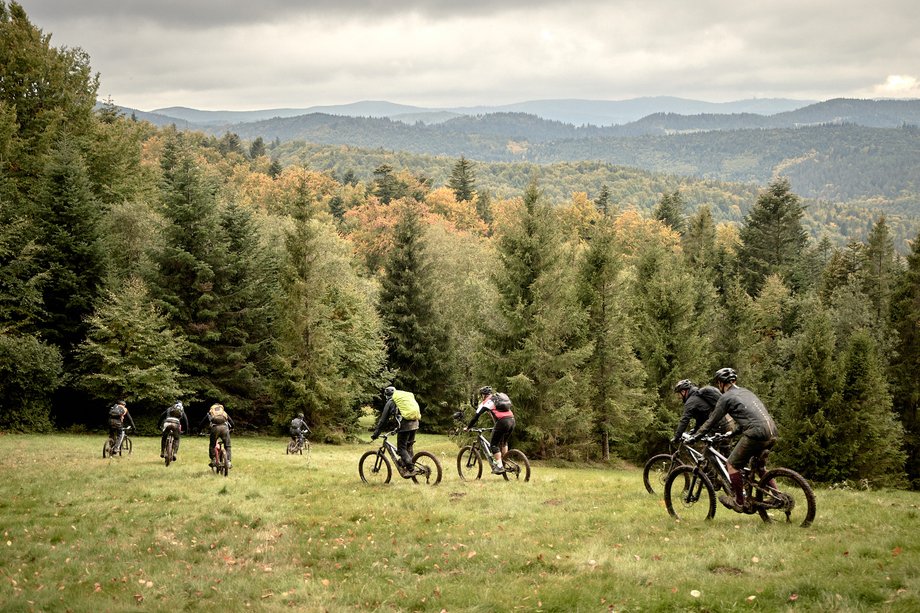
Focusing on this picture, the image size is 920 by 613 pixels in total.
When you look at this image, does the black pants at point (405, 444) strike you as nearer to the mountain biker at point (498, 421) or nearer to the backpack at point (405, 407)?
the backpack at point (405, 407)

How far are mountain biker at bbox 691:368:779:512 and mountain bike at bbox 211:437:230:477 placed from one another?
12235 mm

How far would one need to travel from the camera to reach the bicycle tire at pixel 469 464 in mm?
16672

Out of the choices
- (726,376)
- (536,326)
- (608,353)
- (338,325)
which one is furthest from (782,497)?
(338,325)

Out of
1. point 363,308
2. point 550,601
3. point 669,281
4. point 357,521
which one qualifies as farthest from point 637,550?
point 363,308

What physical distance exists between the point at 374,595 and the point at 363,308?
33.5m

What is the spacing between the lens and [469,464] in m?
17.0

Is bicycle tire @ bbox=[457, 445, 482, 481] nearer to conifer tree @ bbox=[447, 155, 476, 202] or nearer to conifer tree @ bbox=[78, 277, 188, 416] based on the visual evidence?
conifer tree @ bbox=[78, 277, 188, 416]

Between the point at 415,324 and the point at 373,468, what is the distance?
91.3 ft

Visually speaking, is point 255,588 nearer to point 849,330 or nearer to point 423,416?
point 423,416

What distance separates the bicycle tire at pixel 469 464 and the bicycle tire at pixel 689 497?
526 centimetres

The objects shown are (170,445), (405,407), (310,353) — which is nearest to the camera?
(405,407)

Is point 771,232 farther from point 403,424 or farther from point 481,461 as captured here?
point 403,424

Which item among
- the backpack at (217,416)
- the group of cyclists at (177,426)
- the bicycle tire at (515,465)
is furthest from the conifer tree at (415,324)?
the bicycle tire at (515,465)

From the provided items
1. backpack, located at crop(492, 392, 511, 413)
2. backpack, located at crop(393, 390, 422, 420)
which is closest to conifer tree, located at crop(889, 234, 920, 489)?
backpack, located at crop(492, 392, 511, 413)
